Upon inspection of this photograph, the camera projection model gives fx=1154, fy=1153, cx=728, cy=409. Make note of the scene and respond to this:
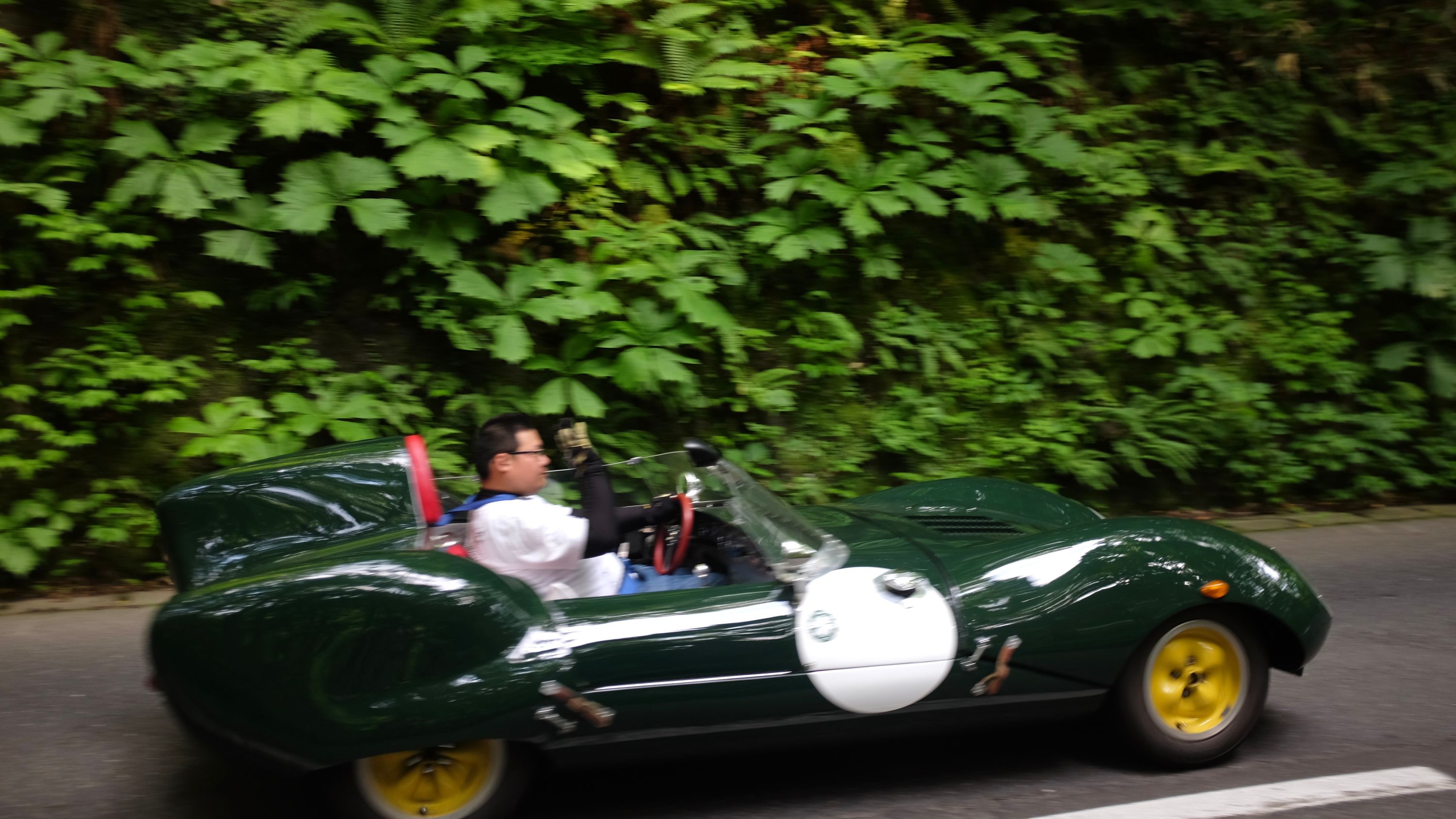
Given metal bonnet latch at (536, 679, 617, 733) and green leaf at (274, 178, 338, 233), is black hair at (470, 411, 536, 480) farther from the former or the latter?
green leaf at (274, 178, 338, 233)

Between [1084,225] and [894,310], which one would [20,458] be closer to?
[894,310]

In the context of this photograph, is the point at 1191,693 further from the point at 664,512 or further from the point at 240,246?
the point at 240,246

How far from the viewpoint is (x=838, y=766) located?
3.56 m

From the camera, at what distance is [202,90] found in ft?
19.9

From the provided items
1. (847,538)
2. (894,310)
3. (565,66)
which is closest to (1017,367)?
(894,310)

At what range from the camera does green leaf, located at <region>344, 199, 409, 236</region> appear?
599cm

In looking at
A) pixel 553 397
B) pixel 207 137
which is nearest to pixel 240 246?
pixel 207 137

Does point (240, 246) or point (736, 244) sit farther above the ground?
point (736, 244)

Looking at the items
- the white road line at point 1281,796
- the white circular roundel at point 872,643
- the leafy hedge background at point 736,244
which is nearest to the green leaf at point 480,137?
the leafy hedge background at point 736,244

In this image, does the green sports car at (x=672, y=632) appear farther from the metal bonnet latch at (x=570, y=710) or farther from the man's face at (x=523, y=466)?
the man's face at (x=523, y=466)

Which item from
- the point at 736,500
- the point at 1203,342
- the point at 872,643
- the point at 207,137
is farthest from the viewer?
the point at 1203,342

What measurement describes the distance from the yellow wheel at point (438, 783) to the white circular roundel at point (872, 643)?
838 mm

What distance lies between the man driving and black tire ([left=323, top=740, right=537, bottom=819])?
436 mm

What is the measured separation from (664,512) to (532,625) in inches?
37.7
